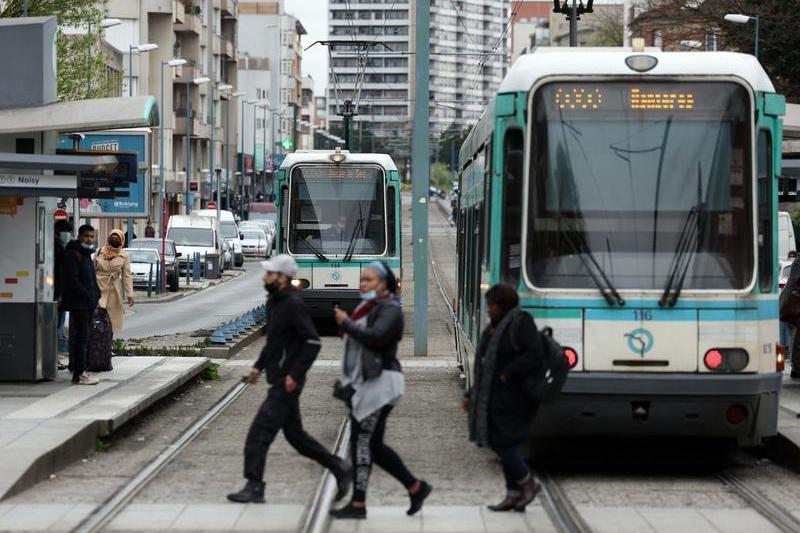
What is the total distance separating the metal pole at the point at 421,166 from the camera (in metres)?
26.6

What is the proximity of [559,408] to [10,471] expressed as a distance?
3962mm

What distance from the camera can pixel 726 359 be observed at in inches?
495

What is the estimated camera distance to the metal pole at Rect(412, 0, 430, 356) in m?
A: 26.6

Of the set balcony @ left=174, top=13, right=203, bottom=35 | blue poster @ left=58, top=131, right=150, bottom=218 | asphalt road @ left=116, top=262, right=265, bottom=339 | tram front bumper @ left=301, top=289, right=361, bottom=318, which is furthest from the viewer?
balcony @ left=174, top=13, right=203, bottom=35

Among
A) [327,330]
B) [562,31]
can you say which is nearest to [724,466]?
[327,330]

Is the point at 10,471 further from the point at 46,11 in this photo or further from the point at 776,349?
the point at 46,11

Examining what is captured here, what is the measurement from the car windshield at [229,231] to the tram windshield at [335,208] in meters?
44.3

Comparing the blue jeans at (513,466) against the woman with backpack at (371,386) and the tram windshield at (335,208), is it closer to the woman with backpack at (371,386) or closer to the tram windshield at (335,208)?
the woman with backpack at (371,386)

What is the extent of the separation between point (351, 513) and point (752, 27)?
4654cm

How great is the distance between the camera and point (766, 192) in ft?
42.3

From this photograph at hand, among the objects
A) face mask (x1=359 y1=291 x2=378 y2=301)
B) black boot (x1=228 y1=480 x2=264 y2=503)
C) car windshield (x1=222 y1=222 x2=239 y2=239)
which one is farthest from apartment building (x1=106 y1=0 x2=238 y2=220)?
face mask (x1=359 y1=291 x2=378 y2=301)

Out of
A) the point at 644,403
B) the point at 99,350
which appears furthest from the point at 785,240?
the point at 644,403

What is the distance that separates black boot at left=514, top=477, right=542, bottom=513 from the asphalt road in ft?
69.0

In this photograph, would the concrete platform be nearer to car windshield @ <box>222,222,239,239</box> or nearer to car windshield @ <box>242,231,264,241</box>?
car windshield @ <box>222,222,239,239</box>
